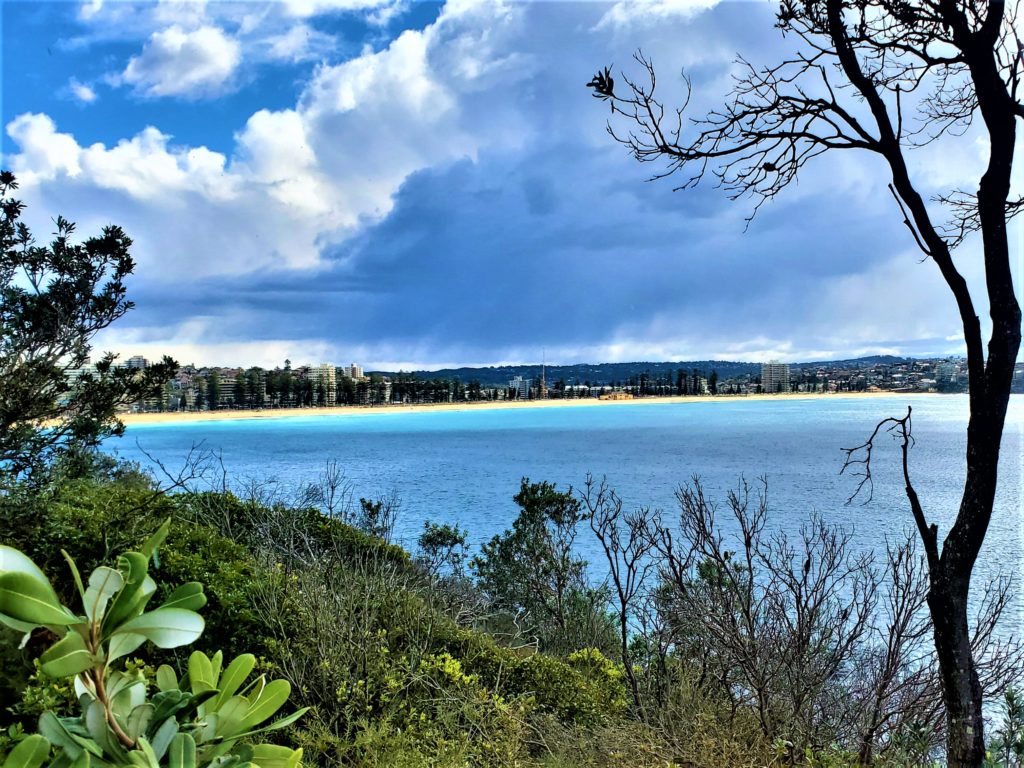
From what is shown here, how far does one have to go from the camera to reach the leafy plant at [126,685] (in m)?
0.62

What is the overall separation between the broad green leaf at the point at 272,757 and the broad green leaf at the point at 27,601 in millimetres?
344

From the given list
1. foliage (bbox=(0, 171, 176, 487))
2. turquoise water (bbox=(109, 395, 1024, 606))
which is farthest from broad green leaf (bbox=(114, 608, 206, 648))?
foliage (bbox=(0, 171, 176, 487))

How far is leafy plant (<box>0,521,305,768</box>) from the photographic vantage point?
616mm

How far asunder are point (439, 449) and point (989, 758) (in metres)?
51.3

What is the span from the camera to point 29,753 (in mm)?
653

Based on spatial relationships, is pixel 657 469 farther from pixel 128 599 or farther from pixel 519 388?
pixel 519 388

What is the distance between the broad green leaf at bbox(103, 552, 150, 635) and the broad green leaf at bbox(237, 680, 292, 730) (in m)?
0.20

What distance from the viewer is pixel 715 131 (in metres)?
3.33

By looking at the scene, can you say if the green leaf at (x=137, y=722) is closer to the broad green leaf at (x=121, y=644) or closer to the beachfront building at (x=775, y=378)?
the broad green leaf at (x=121, y=644)

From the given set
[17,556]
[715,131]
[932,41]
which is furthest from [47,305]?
[932,41]

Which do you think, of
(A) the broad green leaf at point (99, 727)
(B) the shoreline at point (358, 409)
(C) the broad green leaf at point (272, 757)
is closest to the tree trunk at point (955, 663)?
(C) the broad green leaf at point (272, 757)

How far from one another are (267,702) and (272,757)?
0.09 metres

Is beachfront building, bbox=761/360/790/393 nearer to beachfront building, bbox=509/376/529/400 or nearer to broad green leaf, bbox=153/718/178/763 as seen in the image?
beachfront building, bbox=509/376/529/400

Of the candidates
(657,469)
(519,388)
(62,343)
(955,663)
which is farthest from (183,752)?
(519,388)
